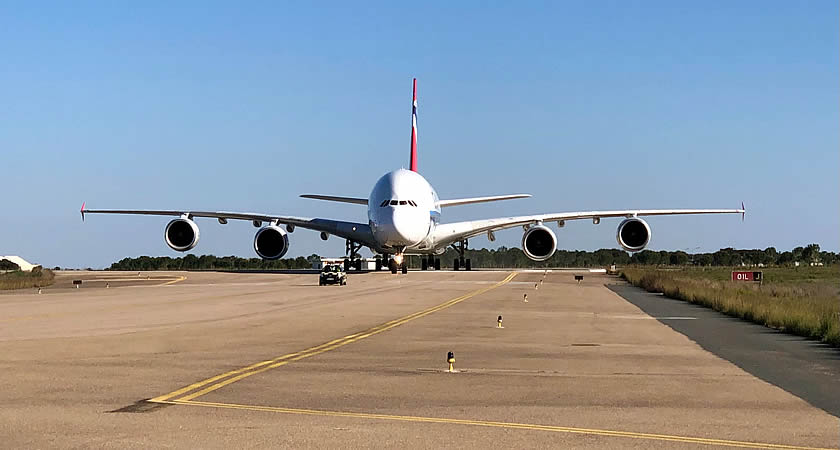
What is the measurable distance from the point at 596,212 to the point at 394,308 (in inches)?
1270

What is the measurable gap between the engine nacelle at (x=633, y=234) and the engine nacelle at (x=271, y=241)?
60.2ft

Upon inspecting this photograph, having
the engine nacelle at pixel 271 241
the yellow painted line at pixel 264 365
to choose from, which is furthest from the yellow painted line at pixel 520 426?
the engine nacelle at pixel 271 241

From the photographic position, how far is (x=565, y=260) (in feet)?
428

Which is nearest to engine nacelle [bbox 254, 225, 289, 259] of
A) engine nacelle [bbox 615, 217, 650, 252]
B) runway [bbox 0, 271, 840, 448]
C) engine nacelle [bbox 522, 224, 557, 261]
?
engine nacelle [bbox 522, 224, 557, 261]

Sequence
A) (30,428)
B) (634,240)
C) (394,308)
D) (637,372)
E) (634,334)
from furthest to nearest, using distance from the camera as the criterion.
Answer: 1. (634,240)
2. (394,308)
3. (634,334)
4. (637,372)
5. (30,428)

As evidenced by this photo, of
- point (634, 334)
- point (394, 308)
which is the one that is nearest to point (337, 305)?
point (394, 308)

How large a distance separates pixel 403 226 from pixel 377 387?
40634 millimetres

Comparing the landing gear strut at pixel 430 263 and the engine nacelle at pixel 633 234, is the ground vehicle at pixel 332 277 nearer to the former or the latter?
the engine nacelle at pixel 633 234

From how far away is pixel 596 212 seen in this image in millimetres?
59062

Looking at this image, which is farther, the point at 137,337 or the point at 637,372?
the point at 137,337

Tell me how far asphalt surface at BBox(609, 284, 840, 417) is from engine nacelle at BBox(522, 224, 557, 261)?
28694mm

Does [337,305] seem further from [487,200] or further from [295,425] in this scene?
[487,200]

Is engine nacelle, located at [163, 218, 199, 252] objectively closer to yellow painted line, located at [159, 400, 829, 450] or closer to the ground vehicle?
the ground vehicle

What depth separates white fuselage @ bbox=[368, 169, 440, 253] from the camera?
52500mm
